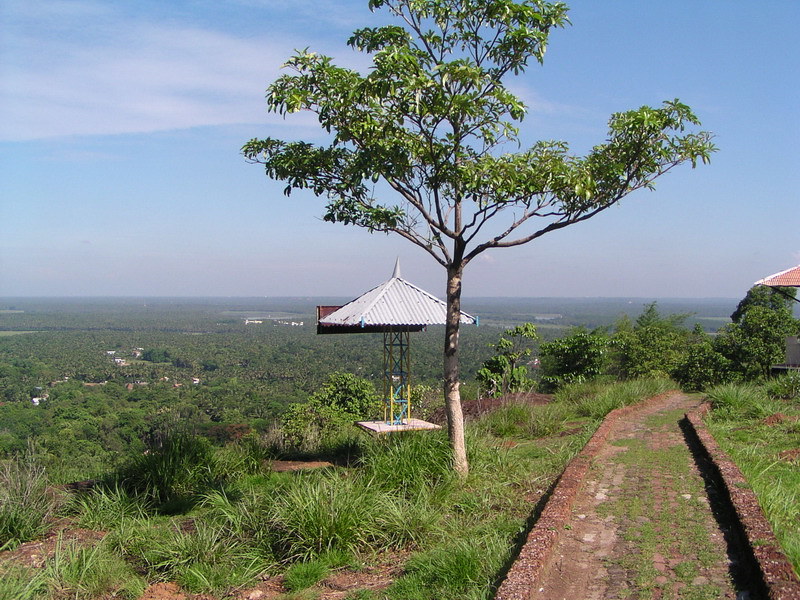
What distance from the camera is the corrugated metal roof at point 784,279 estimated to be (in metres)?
15.8

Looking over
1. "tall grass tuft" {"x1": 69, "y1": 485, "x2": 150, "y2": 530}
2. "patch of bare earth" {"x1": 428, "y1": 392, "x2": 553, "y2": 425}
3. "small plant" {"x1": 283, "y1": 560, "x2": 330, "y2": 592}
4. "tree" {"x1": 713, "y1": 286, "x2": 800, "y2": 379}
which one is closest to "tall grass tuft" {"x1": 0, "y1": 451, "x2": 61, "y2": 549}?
"tall grass tuft" {"x1": 69, "y1": 485, "x2": 150, "y2": 530}

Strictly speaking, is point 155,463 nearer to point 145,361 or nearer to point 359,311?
point 359,311

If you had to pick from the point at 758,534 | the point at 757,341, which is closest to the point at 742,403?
the point at 757,341

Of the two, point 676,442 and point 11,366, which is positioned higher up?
point 676,442

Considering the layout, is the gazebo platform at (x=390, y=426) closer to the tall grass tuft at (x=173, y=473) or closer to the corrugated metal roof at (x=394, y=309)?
the corrugated metal roof at (x=394, y=309)

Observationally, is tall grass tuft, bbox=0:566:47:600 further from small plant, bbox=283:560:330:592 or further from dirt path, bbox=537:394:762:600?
dirt path, bbox=537:394:762:600

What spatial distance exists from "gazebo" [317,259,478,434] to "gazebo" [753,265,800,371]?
7934 millimetres

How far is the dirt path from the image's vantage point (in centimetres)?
396

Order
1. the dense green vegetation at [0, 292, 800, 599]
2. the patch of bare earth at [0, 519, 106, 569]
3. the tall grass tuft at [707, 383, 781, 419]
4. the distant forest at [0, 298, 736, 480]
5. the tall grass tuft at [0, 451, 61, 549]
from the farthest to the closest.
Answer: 1. the distant forest at [0, 298, 736, 480]
2. the tall grass tuft at [707, 383, 781, 419]
3. the tall grass tuft at [0, 451, 61, 549]
4. the patch of bare earth at [0, 519, 106, 569]
5. the dense green vegetation at [0, 292, 800, 599]

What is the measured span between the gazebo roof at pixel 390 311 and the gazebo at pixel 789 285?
7.96 meters

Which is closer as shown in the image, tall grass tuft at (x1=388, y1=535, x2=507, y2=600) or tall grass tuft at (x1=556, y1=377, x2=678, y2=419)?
tall grass tuft at (x1=388, y1=535, x2=507, y2=600)

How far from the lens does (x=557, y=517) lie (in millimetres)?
4969

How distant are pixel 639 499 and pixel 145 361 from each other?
7030 centimetres

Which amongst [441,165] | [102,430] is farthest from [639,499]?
[102,430]
